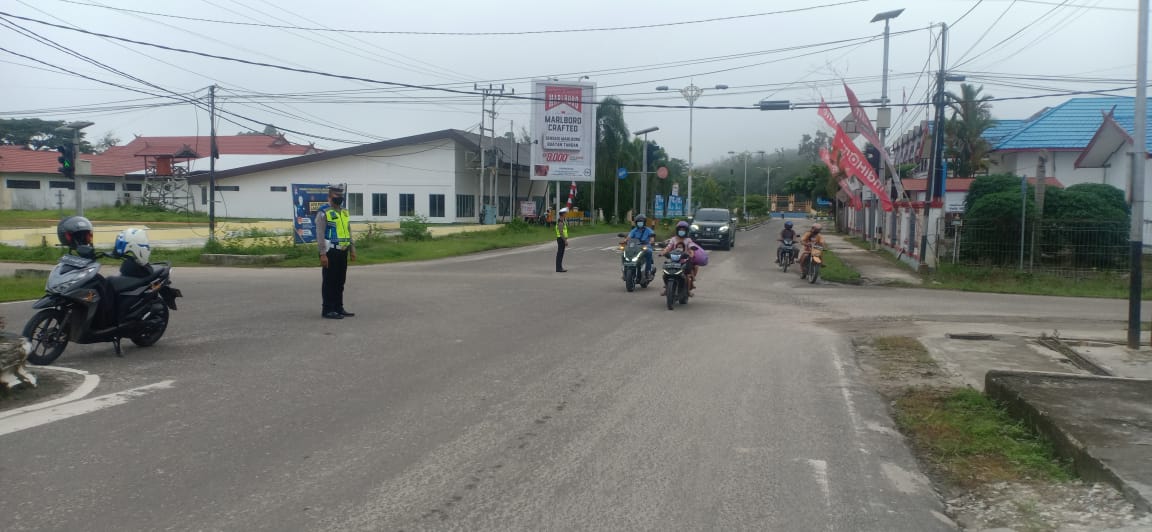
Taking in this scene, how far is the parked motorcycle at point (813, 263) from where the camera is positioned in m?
20.8

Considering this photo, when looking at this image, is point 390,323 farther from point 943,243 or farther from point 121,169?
point 121,169

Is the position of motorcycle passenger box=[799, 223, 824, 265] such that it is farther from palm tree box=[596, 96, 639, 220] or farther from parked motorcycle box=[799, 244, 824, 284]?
palm tree box=[596, 96, 639, 220]

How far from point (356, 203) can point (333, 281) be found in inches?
1816

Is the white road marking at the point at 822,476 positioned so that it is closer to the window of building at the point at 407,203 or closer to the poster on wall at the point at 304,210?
the poster on wall at the point at 304,210

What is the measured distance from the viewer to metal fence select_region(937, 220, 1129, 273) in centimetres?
2155

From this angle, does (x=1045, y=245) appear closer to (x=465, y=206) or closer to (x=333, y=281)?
(x=333, y=281)

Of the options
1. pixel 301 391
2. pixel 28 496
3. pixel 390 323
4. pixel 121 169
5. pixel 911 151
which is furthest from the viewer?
pixel 121 169

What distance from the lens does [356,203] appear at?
5662cm

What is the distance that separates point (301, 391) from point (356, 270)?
15249mm

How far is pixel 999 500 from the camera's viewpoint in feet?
17.1

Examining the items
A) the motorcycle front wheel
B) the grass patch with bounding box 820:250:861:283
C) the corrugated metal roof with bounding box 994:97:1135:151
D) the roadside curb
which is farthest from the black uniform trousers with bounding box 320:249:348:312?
the corrugated metal roof with bounding box 994:97:1135:151

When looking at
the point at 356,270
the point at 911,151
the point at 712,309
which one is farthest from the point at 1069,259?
the point at 911,151

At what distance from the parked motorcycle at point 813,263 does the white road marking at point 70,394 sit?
16.5 metres

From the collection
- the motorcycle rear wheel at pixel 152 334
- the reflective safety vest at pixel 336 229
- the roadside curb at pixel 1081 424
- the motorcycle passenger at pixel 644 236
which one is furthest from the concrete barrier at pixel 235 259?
the roadside curb at pixel 1081 424
